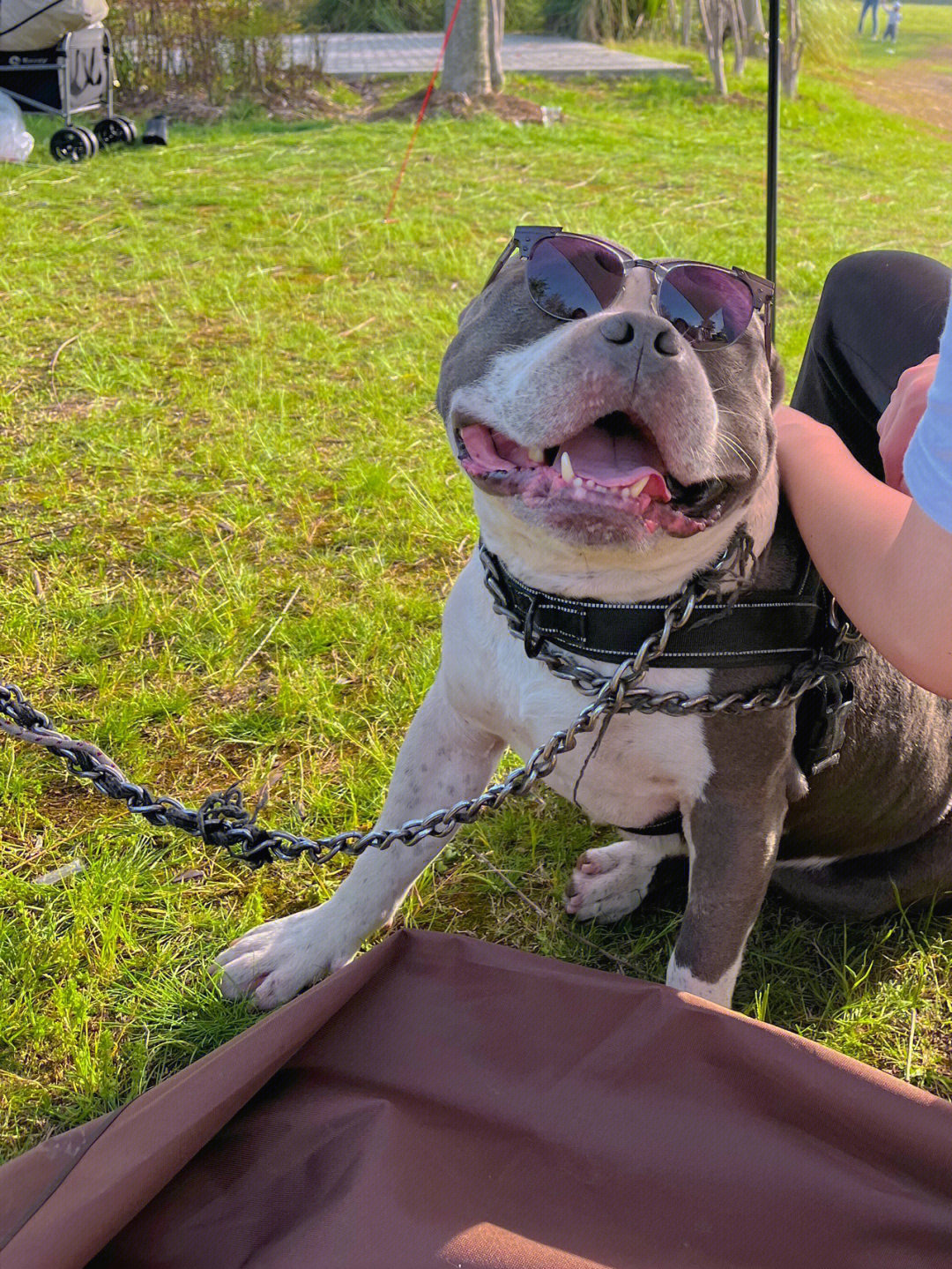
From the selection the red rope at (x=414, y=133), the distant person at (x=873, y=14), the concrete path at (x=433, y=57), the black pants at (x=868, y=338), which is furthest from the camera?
the distant person at (x=873, y=14)

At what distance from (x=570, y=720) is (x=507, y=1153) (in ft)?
1.97

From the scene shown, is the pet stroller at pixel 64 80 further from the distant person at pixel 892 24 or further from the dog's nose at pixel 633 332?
the distant person at pixel 892 24

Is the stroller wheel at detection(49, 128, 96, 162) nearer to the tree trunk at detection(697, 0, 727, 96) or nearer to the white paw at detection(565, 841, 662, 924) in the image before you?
the tree trunk at detection(697, 0, 727, 96)

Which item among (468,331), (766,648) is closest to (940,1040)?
(766,648)

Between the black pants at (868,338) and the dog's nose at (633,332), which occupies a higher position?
the dog's nose at (633,332)

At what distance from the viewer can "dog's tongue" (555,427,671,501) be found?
151 centimetres

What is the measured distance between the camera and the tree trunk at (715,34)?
36.4 ft

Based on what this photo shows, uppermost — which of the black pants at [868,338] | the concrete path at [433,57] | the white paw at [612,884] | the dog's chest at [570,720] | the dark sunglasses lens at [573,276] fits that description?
the concrete path at [433,57]

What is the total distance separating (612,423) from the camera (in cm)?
161

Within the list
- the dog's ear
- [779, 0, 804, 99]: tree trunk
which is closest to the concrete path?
[779, 0, 804, 99]: tree trunk

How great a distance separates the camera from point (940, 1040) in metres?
2.03

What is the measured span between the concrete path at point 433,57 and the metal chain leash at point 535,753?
10.9 m

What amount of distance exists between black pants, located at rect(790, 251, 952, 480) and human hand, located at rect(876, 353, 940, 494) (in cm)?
57

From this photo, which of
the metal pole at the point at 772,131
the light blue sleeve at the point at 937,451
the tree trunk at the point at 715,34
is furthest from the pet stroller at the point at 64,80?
the light blue sleeve at the point at 937,451
